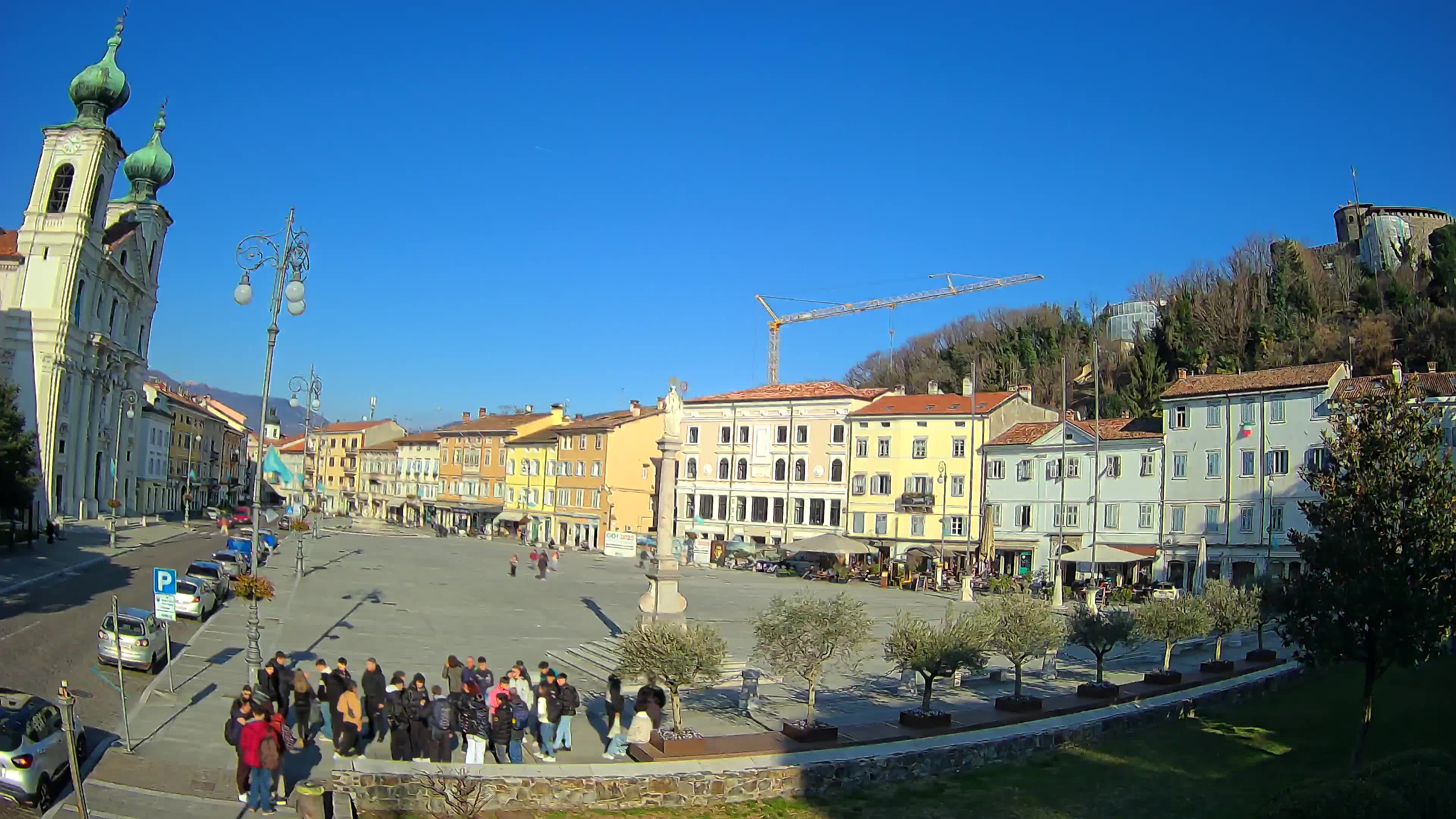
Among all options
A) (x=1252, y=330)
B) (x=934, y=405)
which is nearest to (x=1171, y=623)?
(x=934, y=405)

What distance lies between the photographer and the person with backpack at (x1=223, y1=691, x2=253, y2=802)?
13367mm

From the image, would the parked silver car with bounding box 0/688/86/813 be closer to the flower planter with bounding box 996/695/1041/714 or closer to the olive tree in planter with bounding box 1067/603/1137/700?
the flower planter with bounding box 996/695/1041/714

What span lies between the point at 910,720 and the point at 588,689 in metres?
8.22

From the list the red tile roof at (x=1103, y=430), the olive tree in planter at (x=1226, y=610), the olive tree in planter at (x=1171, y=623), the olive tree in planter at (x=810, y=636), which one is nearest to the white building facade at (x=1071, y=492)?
the red tile roof at (x=1103, y=430)

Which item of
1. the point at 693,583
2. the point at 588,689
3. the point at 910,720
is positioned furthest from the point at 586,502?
the point at 910,720

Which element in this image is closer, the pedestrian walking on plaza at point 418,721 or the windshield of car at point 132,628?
the pedestrian walking on plaza at point 418,721

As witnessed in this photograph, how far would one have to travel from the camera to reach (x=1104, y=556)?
4447 cm

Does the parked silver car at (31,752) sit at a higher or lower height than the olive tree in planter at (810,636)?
lower

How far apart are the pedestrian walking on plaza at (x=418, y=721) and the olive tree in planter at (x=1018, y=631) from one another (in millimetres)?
9968

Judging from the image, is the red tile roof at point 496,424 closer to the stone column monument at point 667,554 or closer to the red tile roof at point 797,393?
the red tile roof at point 797,393

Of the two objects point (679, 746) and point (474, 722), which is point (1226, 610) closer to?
point (679, 746)

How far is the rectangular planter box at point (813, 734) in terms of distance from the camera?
1602cm

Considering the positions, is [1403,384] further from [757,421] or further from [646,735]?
[757,421]

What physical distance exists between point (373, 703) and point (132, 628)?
8.31 m
